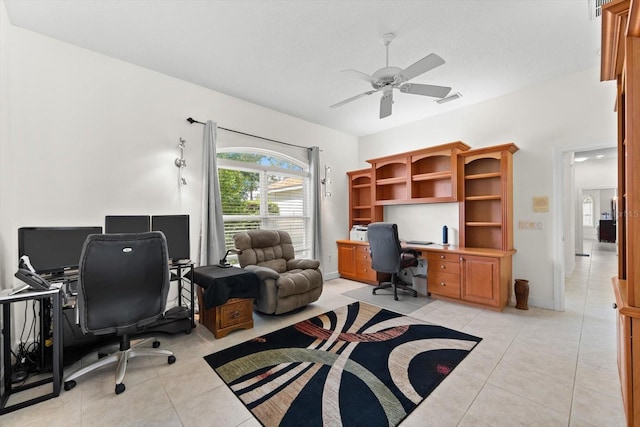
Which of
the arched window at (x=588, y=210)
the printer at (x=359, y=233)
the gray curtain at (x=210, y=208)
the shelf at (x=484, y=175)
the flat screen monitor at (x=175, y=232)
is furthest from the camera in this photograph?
the arched window at (x=588, y=210)

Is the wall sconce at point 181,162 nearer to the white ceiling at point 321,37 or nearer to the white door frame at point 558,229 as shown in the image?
the white ceiling at point 321,37

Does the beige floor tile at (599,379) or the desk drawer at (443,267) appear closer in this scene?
the beige floor tile at (599,379)

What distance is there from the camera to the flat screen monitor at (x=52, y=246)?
7.29ft

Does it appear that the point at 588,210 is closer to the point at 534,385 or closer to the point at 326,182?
the point at 326,182

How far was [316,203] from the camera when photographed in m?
4.91

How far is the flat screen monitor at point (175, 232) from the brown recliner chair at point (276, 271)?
685 millimetres

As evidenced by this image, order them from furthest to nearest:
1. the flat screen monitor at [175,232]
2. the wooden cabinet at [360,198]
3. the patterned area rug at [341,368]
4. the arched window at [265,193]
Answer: the wooden cabinet at [360,198] < the arched window at [265,193] < the flat screen monitor at [175,232] < the patterned area rug at [341,368]

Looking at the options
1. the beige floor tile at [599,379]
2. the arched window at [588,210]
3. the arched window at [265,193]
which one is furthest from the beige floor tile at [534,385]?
the arched window at [588,210]

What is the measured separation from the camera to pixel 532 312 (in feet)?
11.4

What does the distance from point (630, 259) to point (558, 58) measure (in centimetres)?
276

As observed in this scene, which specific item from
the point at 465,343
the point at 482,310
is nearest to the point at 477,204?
the point at 482,310

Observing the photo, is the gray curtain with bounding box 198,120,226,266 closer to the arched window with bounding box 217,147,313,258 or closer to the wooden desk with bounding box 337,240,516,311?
the arched window with bounding box 217,147,313,258

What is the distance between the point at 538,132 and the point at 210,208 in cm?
457

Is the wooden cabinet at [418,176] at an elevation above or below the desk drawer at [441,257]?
above
